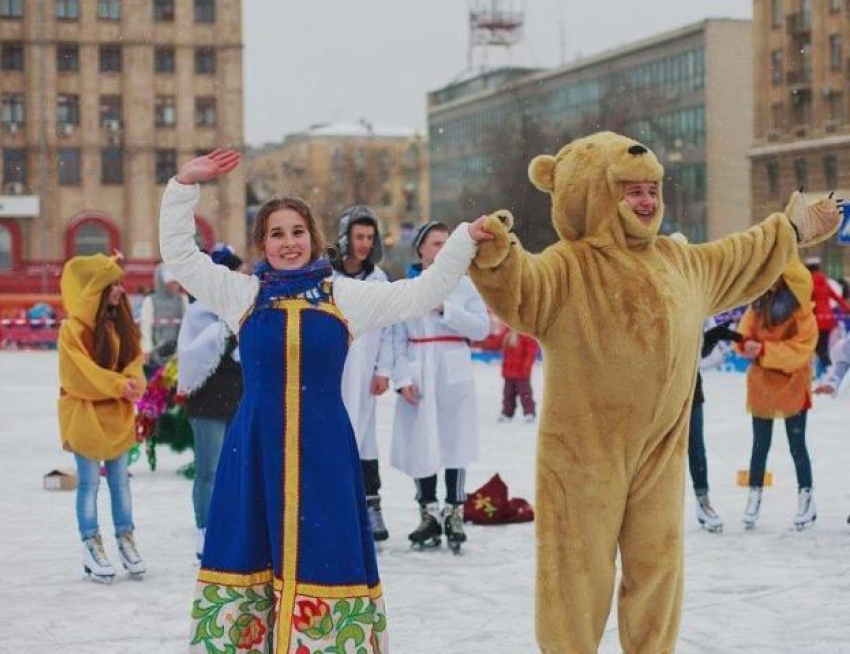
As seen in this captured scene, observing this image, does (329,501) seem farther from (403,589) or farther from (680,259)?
(403,589)

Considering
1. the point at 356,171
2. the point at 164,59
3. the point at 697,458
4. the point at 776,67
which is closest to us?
the point at 697,458

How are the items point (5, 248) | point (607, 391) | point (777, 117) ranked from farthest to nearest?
point (777, 117) < point (5, 248) < point (607, 391)

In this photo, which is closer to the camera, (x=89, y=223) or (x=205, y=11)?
(x=89, y=223)

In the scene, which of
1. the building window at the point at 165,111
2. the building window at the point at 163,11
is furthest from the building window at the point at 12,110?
the building window at the point at 163,11

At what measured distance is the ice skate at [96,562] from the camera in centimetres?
727

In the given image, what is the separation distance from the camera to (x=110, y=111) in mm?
59312

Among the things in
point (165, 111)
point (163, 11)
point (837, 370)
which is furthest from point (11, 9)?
point (837, 370)

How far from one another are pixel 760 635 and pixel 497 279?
7.75 feet

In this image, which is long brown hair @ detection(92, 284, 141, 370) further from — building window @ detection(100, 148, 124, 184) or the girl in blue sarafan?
building window @ detection(100, 148, 124, 184)

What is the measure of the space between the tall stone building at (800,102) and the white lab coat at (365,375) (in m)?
47.5

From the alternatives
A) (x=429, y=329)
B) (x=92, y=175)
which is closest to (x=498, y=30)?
(x=92, y=175)

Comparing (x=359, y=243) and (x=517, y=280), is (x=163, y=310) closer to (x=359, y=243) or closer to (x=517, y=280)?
(x=359, y=243)

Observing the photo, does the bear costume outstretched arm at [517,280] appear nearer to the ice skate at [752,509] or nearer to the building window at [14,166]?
the ice skate at [752,509]

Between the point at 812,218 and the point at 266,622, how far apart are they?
7.71 ft
